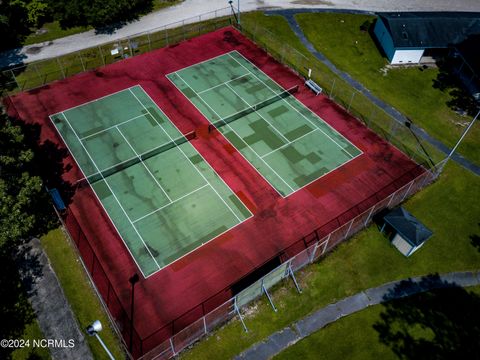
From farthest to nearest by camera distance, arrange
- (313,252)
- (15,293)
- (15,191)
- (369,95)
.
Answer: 1. (369,95)
2. (313,252)
3. (15,293)
4. (15,191)

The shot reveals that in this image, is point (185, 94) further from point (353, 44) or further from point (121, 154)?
point (353, 44)

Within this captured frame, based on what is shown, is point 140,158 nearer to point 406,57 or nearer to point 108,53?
point 108,53

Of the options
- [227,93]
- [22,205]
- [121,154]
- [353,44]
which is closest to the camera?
[22,205]

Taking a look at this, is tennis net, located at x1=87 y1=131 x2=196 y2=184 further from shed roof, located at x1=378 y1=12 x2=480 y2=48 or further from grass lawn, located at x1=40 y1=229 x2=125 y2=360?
shed roof, located at x1=378 y1=12 x2=480 y2=48

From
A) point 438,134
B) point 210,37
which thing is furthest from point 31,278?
point 438,134

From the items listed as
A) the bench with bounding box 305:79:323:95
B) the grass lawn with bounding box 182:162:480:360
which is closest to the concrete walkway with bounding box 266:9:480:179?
the grass lawn with bounding box 182:162:480:360

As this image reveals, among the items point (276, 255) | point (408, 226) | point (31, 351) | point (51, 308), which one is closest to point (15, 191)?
point (51, 308)
